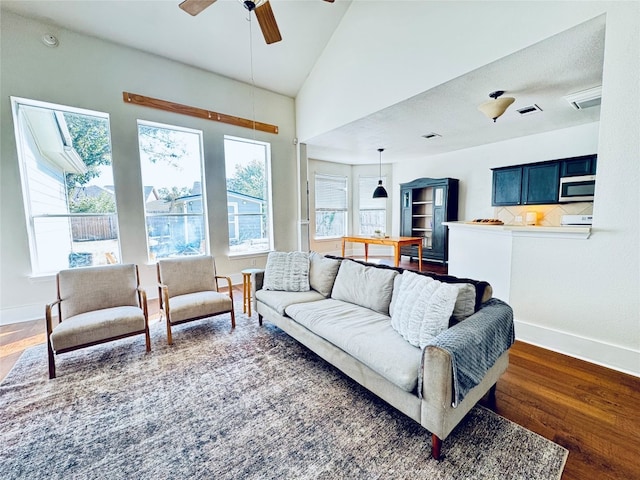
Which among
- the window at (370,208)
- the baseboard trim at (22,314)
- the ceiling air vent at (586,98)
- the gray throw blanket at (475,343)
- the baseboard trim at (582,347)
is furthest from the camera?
the window at (370,208)

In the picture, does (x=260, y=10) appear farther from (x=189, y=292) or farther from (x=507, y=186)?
(x=507, y=186)

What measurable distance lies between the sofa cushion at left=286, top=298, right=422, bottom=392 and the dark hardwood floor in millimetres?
810

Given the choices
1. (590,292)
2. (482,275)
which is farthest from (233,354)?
(590,292)

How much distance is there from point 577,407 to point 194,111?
553cm

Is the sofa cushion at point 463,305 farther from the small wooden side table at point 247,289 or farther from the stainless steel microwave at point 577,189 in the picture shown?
the stainless steel microwave at point 577,189

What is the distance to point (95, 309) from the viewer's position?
258 centimetres

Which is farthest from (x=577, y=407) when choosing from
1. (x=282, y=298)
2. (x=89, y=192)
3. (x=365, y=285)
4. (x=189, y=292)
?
(x=89, y=192)

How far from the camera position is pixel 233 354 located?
2480 millimetres

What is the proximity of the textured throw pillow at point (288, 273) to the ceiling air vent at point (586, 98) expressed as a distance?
12.4 ft

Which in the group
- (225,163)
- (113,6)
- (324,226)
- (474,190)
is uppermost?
(113,6)

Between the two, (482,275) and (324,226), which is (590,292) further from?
(324,226)

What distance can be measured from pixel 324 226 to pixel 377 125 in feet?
12.1

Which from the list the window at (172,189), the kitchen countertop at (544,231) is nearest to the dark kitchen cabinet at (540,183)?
the kitchen countertop at (544,231)

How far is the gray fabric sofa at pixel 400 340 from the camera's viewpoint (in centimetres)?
133
